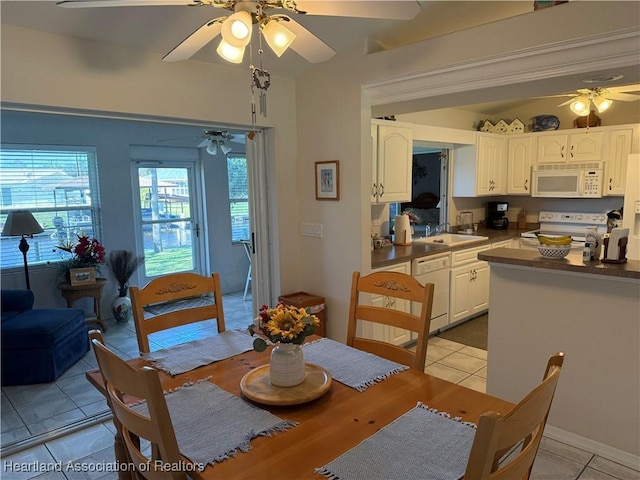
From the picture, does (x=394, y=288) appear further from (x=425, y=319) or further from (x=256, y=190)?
(x=256, y=190)

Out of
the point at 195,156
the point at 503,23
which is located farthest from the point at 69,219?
the point at 503,23

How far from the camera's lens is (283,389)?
1515mm

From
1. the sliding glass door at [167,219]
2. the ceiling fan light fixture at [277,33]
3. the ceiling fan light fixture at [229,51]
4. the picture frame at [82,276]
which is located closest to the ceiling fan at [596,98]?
the ceiling fan light fixture at [277,33]

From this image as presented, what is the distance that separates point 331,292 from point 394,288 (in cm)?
162

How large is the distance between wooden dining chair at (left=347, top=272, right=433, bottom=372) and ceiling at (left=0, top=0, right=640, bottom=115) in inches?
64.2

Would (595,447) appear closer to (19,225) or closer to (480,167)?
(480,167)

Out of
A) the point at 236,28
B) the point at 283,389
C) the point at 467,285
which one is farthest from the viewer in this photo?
the point at 467,285

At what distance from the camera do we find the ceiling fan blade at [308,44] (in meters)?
1.82

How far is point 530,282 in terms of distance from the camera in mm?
2590

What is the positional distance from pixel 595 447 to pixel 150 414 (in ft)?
8.13

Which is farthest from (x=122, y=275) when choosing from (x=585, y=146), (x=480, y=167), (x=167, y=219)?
(x=585, y=146)

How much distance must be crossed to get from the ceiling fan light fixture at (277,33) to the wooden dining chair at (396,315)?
1081mm

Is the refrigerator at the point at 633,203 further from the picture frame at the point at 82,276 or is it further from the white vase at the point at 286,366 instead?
the picture frame at the point at 82,276

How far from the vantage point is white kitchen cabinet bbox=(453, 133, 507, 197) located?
5039mm
